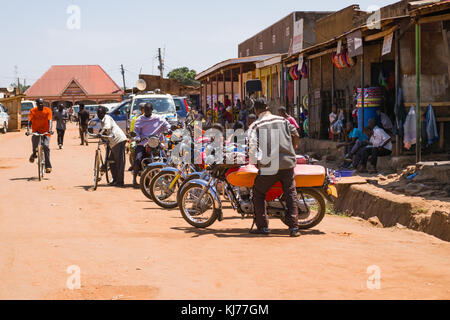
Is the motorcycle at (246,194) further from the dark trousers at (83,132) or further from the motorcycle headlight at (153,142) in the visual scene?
the dark trousers at (83,132)

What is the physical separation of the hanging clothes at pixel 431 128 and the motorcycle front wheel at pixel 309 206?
17.5 feet

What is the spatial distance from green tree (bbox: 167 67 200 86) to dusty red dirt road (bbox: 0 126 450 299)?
8937 centimetres

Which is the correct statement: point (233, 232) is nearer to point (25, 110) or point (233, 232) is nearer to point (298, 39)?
point (298, 39)

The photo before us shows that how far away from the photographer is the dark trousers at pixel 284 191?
8.08 meters

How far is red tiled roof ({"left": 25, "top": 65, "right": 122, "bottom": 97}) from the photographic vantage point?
76688mm

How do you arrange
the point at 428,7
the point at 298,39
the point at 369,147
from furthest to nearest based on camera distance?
the point at 298,39
the point at 369,147
the point at 428,7

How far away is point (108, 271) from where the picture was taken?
20.1 ft

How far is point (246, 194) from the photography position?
856 cm

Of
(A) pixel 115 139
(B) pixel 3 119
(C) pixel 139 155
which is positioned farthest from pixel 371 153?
(B) pixel 3 119

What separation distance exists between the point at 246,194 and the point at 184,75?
329 feet

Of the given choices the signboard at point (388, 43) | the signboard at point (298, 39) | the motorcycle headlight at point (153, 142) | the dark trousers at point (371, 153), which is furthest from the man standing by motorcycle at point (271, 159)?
the signboard at point (298, 39)
